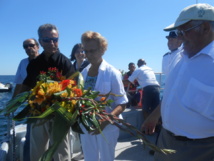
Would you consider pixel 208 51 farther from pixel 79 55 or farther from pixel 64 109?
pixel 79 55

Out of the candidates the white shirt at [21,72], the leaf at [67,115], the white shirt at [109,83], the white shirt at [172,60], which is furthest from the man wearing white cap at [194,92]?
the white shirt at [21,72]

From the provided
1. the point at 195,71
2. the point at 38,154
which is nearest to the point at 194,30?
the point at 195,71

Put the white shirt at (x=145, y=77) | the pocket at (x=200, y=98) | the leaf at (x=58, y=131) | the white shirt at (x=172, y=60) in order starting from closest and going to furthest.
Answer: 1. the leaf at (x=58, y=131)
2. the pocket at (x=200, y=98)
3. the white shirt at (x=172, y=60)
4. the white shirt at (x=145, y=77)

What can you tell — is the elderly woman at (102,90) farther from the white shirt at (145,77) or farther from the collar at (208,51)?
the white shirt at (145,77)

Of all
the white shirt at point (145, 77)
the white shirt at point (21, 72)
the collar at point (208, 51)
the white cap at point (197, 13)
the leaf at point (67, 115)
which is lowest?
the white shirt at point (145, 77)

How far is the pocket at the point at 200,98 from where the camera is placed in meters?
1.64

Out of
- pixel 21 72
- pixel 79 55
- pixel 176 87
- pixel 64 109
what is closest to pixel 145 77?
pixel 79 55

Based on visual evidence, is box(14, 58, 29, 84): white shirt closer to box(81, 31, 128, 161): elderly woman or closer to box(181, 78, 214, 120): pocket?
box(81, 31, 128, 161): elderly woman

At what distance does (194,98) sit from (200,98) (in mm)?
43

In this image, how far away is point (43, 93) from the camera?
4.83 feet

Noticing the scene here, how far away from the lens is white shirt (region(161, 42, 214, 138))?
165 centimetres

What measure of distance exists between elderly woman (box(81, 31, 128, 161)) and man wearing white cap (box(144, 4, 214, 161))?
0.67 metres

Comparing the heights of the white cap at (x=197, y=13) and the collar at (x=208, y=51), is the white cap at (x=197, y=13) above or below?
above

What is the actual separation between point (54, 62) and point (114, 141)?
114 centimetres
